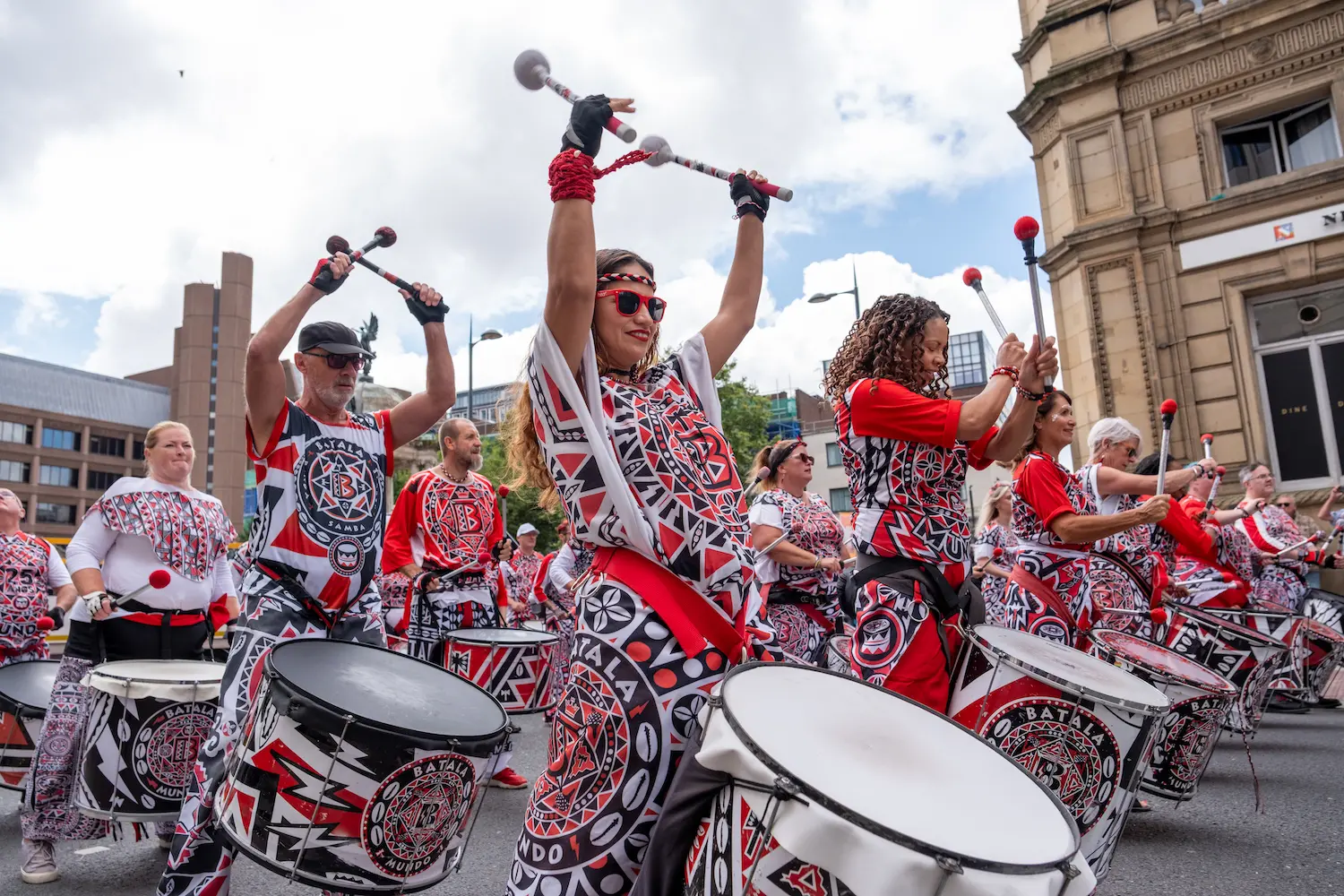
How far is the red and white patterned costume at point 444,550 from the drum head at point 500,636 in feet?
1.76

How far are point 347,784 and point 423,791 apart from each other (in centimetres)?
20

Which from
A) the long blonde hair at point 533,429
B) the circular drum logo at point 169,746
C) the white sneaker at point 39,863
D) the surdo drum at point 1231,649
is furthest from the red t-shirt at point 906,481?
the white sneaker at point 39,863

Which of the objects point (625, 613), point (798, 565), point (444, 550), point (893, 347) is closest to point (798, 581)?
point (798, 565)

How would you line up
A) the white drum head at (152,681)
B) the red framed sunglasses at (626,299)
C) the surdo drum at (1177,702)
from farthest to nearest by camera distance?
the surdo drum at (1177,702) → the white drum head at (152,681) → the red framed sunglasses at (626,299)

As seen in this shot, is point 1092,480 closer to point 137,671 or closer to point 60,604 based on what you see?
point 137,671

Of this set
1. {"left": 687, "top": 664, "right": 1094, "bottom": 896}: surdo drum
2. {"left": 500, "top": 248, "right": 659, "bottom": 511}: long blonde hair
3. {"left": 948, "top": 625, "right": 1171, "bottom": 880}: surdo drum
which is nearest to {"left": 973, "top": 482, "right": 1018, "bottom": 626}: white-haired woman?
{"left": 948, "top": 625, "right": 1171, "bottom": 880}: surdo drum

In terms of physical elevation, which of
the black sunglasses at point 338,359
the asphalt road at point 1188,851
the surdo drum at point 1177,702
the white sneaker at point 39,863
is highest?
the black sunglasses at point 338,359

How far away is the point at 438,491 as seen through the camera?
6625 mm

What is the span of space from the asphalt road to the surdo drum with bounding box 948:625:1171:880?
1205 mm

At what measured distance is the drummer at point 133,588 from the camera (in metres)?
4.40

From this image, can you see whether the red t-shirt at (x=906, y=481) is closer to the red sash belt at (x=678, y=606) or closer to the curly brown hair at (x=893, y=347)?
the curly brown hair at (x=893, y=347)

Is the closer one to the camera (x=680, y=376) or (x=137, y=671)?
(x=680, y=376)

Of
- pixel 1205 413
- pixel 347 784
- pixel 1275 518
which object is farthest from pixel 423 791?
pixel 1205 413

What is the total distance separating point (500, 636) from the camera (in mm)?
5719
